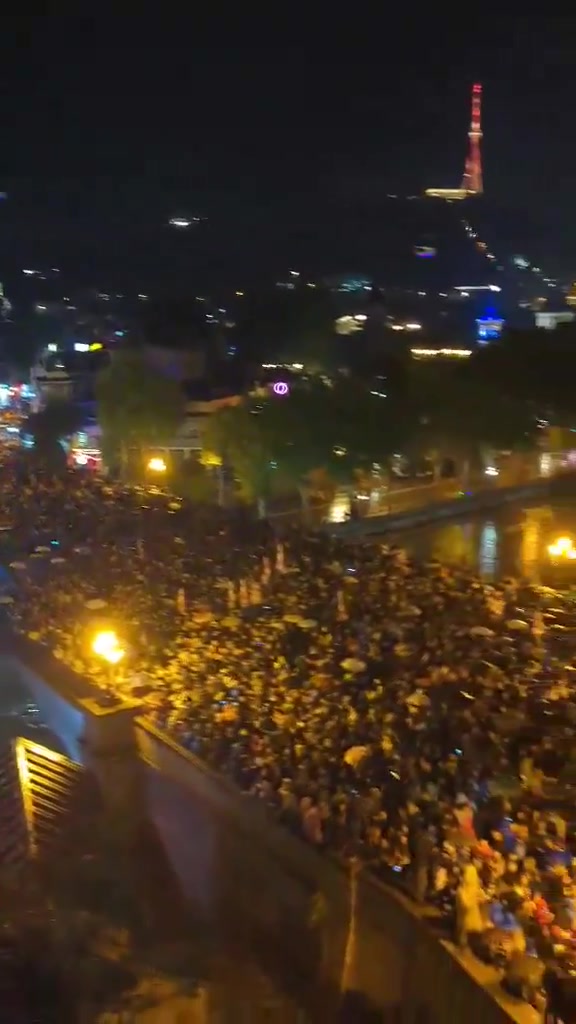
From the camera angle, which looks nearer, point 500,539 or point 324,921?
point 324,921

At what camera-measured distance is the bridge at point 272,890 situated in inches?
158

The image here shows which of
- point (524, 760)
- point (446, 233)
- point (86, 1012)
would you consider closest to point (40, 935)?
point (86, 1012)

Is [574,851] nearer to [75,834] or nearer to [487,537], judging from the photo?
[75,834]

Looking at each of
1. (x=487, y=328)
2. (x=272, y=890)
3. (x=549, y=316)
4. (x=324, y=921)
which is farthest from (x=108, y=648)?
(x=549, y=316)

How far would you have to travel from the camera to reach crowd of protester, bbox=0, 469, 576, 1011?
172 inches

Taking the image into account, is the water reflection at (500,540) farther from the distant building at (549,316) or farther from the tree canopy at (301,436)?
the distant building at (549,316)

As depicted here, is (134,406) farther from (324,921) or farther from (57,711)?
(324,921)

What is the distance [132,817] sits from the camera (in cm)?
623

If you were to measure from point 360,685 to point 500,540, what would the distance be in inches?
346

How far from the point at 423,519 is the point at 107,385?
539cm

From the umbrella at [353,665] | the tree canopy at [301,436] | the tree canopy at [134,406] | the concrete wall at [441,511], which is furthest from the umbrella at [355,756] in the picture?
the tree canopy at [134,406]

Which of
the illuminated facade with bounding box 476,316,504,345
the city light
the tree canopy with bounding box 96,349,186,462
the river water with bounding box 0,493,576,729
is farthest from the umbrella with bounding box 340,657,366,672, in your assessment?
the illuminated facade with bounding box 476,316,504,345

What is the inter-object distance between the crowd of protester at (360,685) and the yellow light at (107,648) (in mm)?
63

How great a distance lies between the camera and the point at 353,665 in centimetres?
608
